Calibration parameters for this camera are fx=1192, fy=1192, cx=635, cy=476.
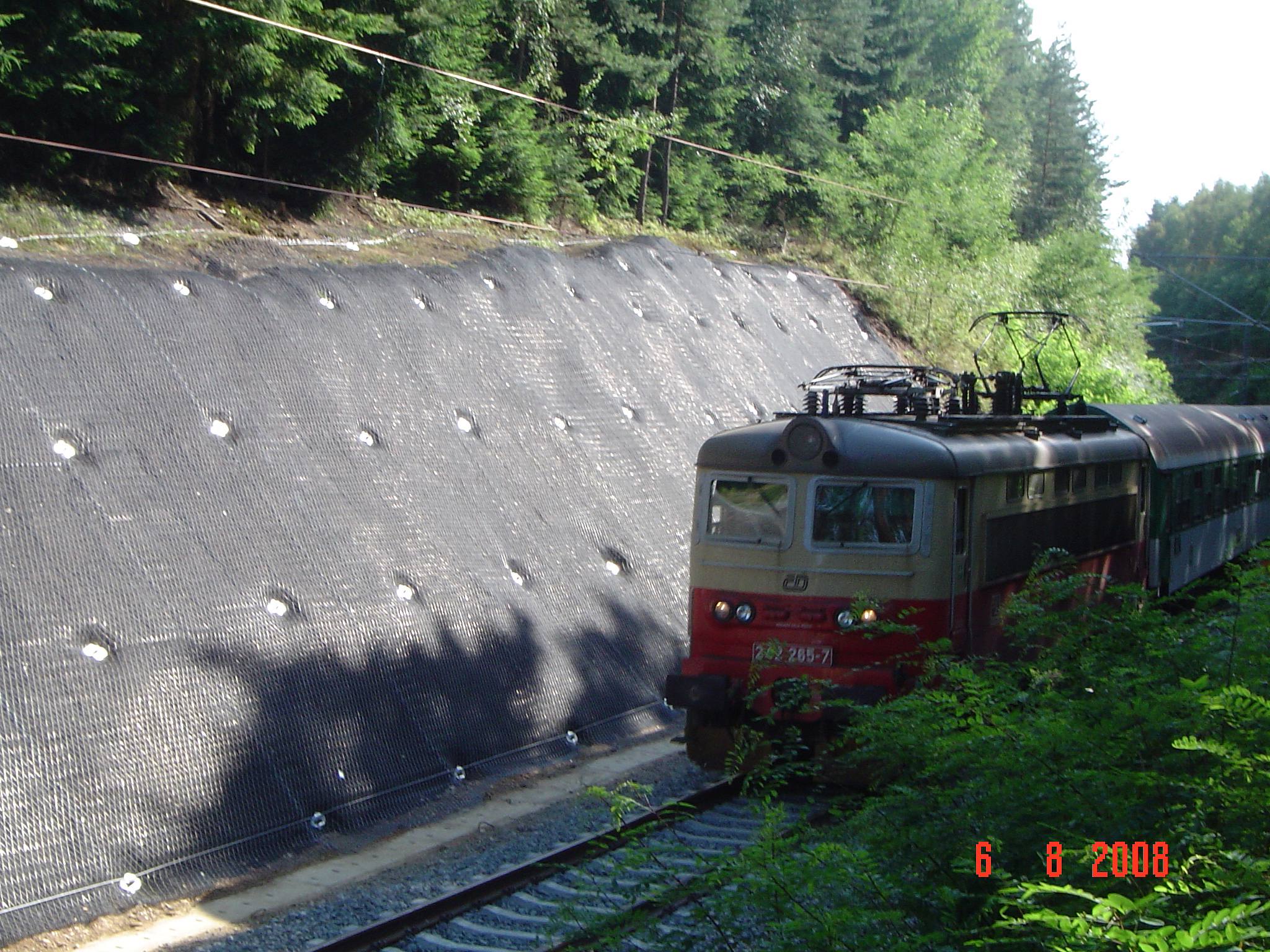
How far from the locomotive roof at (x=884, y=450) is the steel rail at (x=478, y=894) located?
8.48 ft

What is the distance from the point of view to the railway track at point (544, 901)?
5.88 m

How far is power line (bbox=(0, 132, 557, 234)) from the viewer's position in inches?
563

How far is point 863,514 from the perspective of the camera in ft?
28.2

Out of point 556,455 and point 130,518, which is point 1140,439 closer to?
point 556,455

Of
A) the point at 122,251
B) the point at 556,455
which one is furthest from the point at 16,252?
the point at 556,455

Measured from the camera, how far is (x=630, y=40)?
1280 inches

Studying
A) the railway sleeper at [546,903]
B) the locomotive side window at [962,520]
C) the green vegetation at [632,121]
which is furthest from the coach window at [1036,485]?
the green vegetation at [632,121]

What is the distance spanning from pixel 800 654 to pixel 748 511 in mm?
1130

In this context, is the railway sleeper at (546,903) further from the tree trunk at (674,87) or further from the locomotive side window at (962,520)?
the tree trunk at (674,87)

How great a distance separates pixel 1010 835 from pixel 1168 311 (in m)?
68.0

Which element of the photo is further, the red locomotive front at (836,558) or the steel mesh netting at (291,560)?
the red locomotive front at (836,558)
